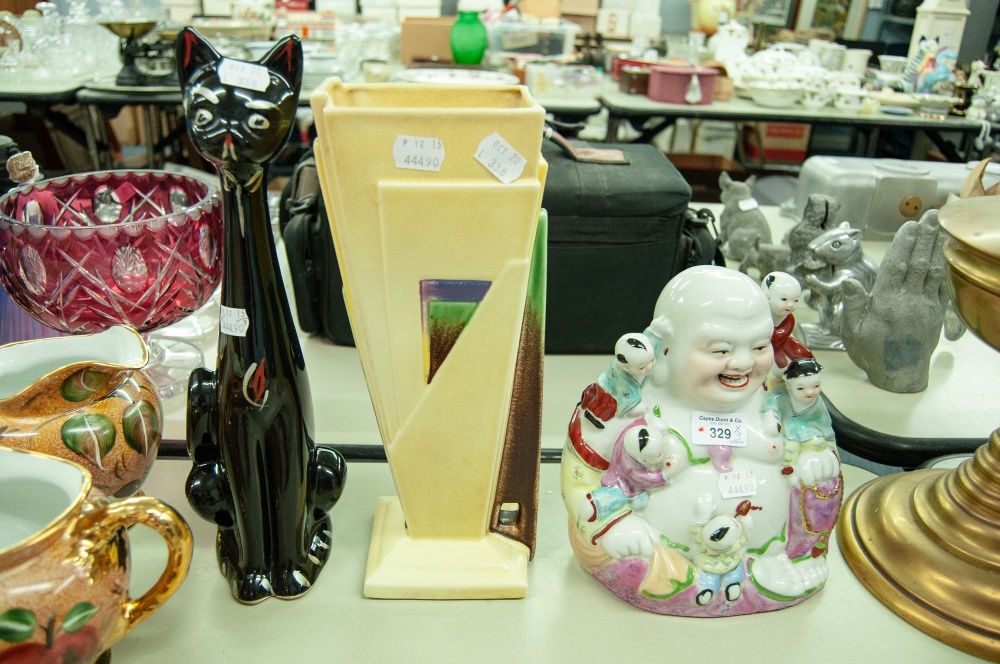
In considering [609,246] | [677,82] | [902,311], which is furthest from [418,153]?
[677,82]

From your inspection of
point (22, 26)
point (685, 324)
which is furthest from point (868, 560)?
point (22, 26)

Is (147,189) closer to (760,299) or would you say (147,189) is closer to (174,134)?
(760,299)

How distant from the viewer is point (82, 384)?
0.68m

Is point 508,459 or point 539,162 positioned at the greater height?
point 539,162

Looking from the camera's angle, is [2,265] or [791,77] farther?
[791,77]

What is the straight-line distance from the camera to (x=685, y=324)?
0.70m

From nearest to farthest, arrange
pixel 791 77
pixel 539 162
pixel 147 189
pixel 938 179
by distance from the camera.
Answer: pixel 539 162, pixel 147 189, pixel 938 179, pixel 791 77

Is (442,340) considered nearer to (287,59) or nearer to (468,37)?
(287,59)

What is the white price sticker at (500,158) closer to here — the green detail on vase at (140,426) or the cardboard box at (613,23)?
the green detail on vase at (140,426)

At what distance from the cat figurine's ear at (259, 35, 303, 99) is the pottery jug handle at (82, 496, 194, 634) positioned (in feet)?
1.11

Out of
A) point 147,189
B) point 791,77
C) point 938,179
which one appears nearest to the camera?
point 147,189

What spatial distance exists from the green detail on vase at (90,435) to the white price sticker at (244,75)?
1.05ft

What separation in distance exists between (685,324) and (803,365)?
141 mm

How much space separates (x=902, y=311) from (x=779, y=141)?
2.63m
